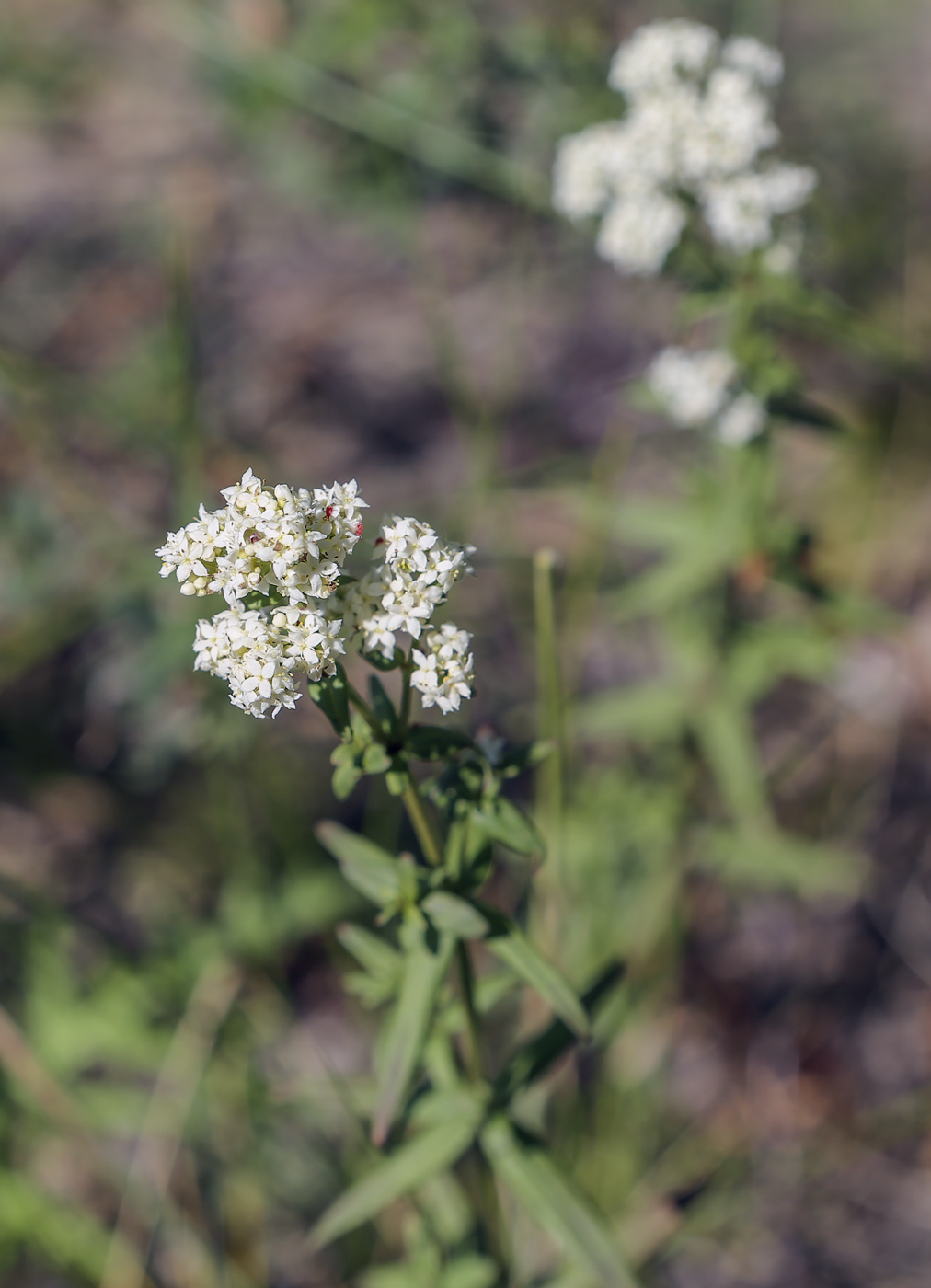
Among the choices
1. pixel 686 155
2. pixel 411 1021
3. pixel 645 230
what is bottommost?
pixel 411 1021

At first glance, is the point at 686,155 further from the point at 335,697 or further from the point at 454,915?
the point at 454,915

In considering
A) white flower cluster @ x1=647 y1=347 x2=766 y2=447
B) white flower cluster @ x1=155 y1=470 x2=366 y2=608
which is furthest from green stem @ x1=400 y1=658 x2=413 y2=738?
Result: white flower cluster @ x1=647 y1=347 x2=766 y2=447

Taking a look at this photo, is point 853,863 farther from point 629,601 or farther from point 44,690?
point 44,690

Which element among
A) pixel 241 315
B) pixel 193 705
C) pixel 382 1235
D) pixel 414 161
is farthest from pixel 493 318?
pixel 382 1235

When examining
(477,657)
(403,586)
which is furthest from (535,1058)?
(477,657)

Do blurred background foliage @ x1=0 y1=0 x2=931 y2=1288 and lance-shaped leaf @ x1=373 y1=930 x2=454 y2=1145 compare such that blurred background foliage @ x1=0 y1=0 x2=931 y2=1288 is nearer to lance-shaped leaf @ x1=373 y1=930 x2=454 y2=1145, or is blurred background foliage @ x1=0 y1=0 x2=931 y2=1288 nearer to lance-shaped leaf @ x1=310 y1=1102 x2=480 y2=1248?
lance-shaped leaf @ x1=310 y1=1102 x2=480 y2=1248
